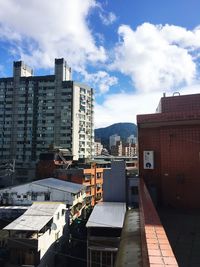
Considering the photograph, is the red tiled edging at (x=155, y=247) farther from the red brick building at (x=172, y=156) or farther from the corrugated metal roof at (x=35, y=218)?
the corrugated metal roof at (x=35, y=218)

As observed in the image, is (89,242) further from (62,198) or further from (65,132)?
(65,132)

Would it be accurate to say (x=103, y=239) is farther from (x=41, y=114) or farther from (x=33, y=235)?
(x=41, y=114)

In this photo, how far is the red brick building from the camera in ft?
33.4

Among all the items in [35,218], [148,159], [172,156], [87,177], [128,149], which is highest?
[128,149]

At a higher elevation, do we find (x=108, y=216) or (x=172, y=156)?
(x=172, y=156)

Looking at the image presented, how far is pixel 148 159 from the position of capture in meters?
11.7

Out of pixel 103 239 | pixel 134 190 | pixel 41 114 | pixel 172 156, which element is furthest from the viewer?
pixel 41 114

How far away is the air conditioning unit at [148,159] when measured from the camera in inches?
459

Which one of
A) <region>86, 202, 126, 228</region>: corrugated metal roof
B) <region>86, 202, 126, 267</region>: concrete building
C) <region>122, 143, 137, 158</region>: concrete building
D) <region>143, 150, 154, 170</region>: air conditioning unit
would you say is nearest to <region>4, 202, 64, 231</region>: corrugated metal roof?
<region>86, 202, 126, 228</region>: corrugated metal roof

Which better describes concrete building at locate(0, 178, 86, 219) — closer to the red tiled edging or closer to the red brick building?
the red brick building

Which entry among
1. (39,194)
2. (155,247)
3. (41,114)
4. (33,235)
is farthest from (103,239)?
(41,114)

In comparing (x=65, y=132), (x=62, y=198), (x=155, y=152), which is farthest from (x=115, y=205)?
(x=65, y=132)

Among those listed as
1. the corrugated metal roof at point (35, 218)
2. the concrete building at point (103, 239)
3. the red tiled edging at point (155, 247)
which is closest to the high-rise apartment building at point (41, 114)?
the corrugated metal roof at point (35, 218)

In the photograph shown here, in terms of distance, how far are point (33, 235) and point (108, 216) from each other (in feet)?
19.6
